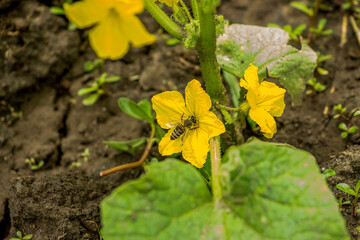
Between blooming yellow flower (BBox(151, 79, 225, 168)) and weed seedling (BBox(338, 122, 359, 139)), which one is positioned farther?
weed seedling (BBox(338, 122, 359, 139))

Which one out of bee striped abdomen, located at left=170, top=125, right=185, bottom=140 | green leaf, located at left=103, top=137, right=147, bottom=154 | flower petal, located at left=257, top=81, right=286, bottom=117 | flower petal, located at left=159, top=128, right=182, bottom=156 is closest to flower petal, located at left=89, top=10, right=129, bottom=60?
bee striped abdomen, located at left=170, top=125, right=185, bottom=140

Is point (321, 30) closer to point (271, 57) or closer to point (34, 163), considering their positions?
point (271, 57)

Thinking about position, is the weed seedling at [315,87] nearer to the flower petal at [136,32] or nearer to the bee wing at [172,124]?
the bee wing at [172,124]

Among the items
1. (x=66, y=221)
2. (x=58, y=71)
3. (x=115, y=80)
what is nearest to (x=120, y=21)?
(x=66, y=221)

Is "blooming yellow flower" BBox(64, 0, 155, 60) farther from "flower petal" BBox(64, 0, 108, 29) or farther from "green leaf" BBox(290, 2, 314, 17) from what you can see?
"green leaf" BBox(290, 2, 314, 17)

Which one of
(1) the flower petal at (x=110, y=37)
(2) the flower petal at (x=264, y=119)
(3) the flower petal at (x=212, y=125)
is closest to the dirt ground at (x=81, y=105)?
(2) the flower petal at (x=264, y=119)

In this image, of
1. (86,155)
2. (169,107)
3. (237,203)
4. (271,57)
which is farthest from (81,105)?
(237,203)

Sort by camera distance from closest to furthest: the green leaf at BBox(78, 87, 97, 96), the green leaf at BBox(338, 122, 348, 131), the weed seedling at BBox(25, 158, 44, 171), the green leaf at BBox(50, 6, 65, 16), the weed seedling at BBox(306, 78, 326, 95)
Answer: the green leaf at BBox(338, 122, 348, 131), the weed seedling at BBox(25, 158, 44, 171), the weed seedling at BBox(306, 78, 326, 95), the green leaf at BBox(78, 87, 97, 96), the green leaf at BBox(50, 6, 65, 16)
